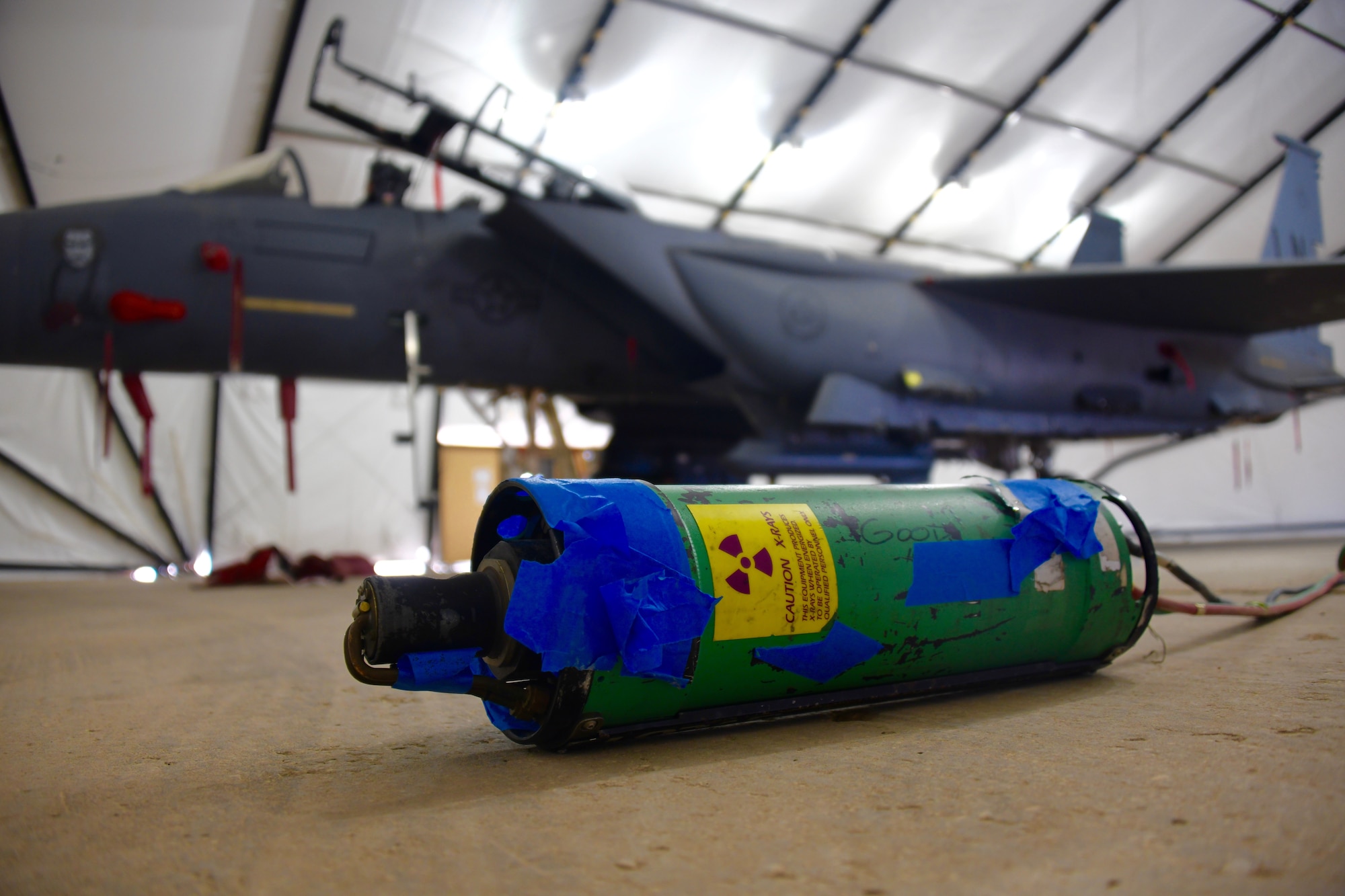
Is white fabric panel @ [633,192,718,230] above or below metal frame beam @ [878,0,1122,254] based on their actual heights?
below

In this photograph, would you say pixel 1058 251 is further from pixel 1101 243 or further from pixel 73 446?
pixel 73 446

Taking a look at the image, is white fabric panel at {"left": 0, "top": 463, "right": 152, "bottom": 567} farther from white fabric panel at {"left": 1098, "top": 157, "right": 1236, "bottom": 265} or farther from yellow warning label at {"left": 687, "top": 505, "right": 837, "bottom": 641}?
white fabric panel at {"left": 1098, "top": 157, "right": 1236, "bottom": 265}

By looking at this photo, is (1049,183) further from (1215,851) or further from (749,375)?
(1215,851)

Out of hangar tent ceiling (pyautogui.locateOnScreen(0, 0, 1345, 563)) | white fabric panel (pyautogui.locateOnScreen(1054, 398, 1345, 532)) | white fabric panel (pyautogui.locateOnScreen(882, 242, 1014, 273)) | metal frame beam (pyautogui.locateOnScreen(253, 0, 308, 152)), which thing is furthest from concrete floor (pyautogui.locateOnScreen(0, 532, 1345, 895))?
white fabric panel (pyautogui.locateOnScreen(1054, 398, 1345, 532))

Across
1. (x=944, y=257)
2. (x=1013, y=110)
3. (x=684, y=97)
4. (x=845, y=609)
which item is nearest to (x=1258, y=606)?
(x=845, y=609)

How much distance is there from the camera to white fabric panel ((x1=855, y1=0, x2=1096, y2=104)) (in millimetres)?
8305

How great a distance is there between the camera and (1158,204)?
11.4 metres

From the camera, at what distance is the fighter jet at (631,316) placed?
3887mm

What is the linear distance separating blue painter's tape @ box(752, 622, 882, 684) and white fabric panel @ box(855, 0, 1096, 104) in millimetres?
8585

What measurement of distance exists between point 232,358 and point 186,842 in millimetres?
3654

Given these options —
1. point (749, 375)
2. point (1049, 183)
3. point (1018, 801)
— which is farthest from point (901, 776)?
point (1049, 183)

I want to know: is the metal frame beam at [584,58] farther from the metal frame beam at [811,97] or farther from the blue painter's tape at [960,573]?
the blue painter's tape at [960,573]

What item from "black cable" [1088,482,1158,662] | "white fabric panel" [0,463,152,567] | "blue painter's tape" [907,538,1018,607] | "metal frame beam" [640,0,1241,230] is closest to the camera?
"blue painter's tape" [907,538,1018,607]

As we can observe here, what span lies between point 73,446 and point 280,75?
403 centimetres
